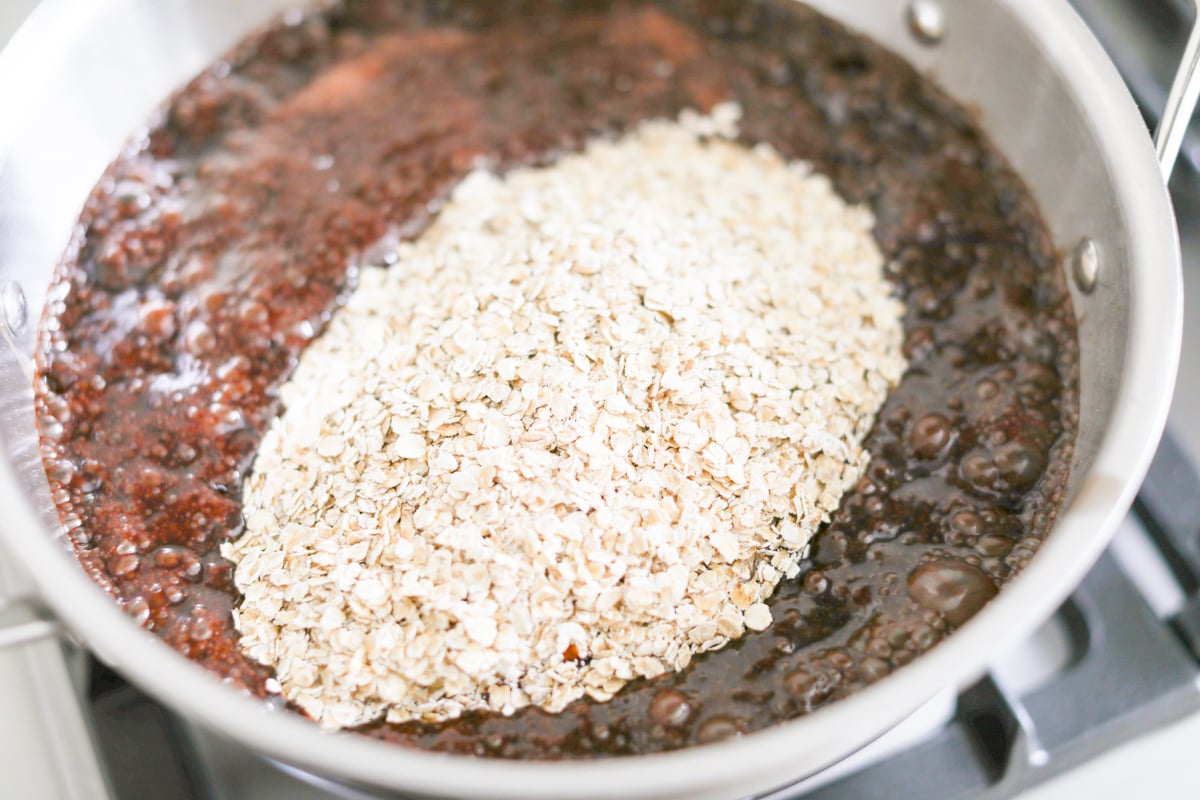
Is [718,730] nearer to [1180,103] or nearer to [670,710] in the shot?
[670,710]

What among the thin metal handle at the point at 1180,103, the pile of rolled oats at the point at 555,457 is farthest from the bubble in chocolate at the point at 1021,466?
the thin metal handle at the point at 1180,103

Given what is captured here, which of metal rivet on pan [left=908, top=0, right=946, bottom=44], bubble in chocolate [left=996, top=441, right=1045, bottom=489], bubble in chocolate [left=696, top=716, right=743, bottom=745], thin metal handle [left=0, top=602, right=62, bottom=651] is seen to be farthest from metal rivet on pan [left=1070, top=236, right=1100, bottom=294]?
thin metal handle [left=0, top=602, right=62, bottom=651]

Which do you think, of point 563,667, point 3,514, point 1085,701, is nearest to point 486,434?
point 563,667

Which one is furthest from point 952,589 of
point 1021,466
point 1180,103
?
point 1180,103

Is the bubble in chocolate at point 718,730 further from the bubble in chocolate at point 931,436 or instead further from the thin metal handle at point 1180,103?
the thin metal handle at point 1180,103

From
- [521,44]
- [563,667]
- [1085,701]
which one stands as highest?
[521,44]

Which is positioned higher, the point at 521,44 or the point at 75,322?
the point at 521,44

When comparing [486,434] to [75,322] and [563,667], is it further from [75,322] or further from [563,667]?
[75,322]
